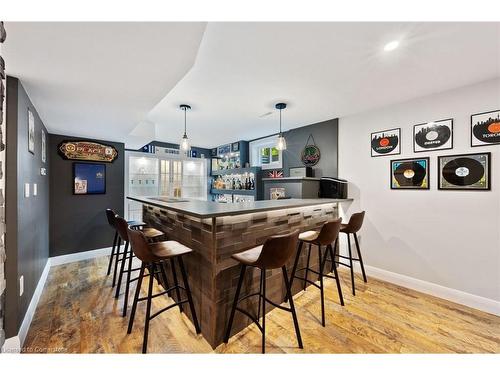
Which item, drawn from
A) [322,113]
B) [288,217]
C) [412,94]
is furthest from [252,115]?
[412,94]

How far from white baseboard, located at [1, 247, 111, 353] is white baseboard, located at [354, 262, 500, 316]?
145 inches

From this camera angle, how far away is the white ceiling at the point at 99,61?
3.78 feet

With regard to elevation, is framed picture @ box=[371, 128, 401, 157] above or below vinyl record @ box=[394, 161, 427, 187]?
above

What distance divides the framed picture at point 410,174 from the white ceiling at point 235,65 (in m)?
0.80

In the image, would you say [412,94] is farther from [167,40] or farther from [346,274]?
[167,40]

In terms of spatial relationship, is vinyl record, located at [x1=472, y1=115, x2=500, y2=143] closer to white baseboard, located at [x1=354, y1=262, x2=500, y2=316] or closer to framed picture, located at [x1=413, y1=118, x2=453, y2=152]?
framed picture, located at [x1=413, y1=118, x2=453, y2=152]

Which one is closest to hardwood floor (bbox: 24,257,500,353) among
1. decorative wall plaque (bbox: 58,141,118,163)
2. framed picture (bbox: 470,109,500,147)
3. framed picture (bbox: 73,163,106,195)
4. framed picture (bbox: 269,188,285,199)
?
framed picture (bbox: 269,188,285,199)

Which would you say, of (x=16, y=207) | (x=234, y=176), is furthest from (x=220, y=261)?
(x=234, y=176)

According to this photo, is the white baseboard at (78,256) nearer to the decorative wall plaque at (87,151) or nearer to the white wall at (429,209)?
the decorative wall plaque at (87,151)

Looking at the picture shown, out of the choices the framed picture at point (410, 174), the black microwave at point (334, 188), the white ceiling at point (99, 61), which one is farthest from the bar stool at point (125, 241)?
the framed picture at point (410, 174)

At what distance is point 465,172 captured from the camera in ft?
7.46

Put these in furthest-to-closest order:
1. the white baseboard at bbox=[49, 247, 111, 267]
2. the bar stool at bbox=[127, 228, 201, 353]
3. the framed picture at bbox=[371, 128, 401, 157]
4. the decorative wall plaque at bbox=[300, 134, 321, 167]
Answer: the decorative wall plaque at bbox=[300, 134, 321, 167], the white baseboard at bbox=[49, 247, 111, 267], the framed picture at bbox=[371, 128, 401, 157], the bar stool at bbox=[127, 228, 201, 353]

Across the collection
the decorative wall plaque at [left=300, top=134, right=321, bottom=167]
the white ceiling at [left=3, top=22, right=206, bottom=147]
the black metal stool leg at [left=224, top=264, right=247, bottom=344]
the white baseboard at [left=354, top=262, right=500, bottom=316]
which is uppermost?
the white ceiling at [left=3, top=22, right=206, bottom=147]

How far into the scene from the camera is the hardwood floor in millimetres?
1663
